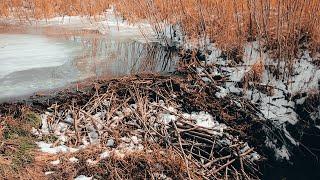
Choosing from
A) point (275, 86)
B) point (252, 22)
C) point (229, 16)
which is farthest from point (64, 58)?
point (275, 86)

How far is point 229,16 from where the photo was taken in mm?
6270

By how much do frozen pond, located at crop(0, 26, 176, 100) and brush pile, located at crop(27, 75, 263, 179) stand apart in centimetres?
74

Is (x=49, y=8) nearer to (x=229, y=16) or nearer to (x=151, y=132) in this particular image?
(x=229, y=16)

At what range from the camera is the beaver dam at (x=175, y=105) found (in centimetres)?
319

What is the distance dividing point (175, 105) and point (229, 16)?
2670 mm

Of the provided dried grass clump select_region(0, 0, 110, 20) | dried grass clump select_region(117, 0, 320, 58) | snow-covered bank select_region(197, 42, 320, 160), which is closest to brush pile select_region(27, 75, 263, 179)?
snow-covered bank select_region(197, 42, 320, 160)

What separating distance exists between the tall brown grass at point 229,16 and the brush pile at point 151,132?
114cm

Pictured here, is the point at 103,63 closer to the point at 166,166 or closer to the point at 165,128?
the point at 165,128

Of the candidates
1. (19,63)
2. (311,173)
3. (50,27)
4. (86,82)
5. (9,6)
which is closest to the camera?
(311,173)

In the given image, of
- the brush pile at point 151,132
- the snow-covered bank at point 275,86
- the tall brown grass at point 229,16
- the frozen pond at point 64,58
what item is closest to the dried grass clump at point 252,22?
the tall brown grass at point 229,16

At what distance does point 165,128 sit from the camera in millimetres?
3600

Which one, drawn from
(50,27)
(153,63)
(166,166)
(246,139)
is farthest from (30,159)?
(50,27)

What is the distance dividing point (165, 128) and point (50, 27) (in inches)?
239

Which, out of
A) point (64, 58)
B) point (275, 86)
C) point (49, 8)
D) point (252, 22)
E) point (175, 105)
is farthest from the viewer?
point (49, 8)
